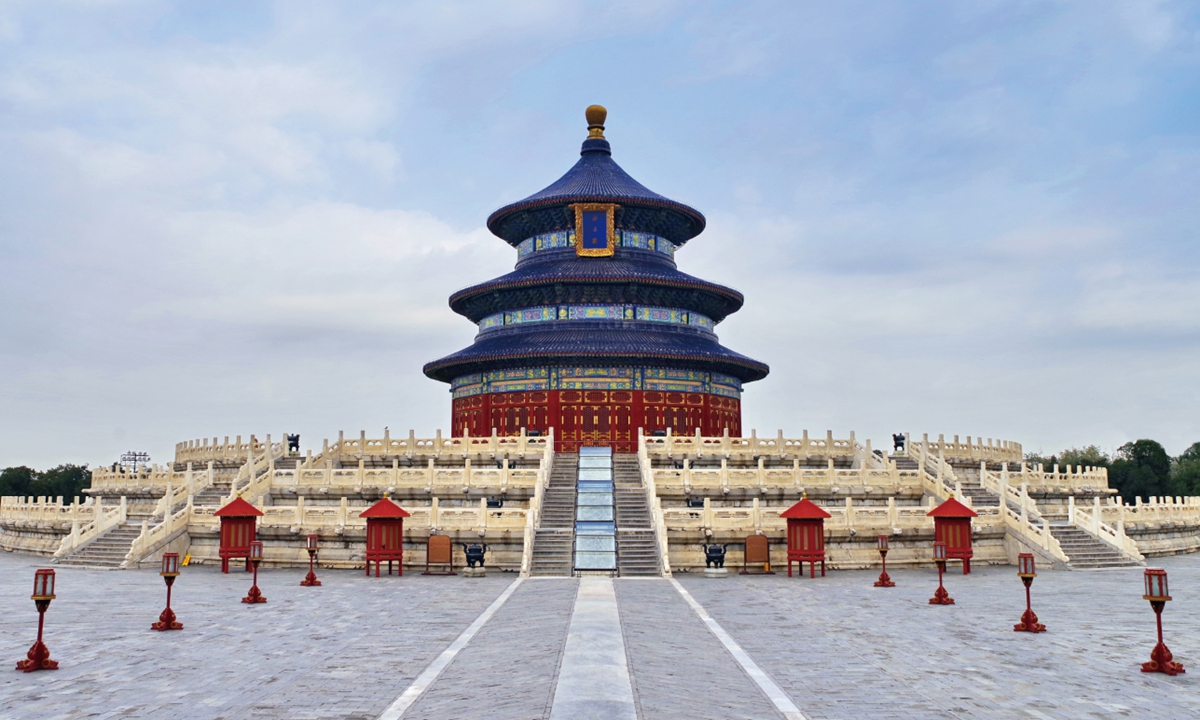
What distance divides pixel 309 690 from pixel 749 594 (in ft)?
43.4

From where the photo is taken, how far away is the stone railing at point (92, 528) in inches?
1336

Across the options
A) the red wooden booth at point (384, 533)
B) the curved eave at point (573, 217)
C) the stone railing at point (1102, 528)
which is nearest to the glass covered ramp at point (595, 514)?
the red wooden booth at point (384, 533)

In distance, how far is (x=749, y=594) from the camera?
76.8 feet

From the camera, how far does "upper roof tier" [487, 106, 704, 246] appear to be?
5638 centimetres

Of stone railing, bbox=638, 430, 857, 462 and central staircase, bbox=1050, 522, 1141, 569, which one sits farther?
stone railing, bbox=638, 430, 857, 462

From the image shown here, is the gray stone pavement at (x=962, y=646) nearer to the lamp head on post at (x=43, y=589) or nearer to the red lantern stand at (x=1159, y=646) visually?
the red lantern stand at (x=1159, y=646)

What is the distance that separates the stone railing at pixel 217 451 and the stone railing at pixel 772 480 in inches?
702

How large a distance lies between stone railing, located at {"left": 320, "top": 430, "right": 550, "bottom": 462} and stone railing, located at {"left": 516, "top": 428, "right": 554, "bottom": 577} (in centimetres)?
134

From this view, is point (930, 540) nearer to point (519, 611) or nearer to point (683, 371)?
point (519, 611)

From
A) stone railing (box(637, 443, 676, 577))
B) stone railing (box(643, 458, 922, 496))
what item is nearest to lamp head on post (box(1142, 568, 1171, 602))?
stone railing (box(637, 443, 676, 577))

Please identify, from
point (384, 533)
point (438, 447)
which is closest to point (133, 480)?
point (438, 447)

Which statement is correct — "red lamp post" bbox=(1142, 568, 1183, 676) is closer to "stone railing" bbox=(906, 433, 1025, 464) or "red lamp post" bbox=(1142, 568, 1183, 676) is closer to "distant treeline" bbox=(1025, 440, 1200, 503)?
"stone railing" bbox=(906, 433, 1025, 464)

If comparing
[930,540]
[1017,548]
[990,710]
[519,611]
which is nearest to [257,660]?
[519,611]

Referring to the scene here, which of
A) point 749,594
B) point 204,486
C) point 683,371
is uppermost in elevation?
point 683,371
